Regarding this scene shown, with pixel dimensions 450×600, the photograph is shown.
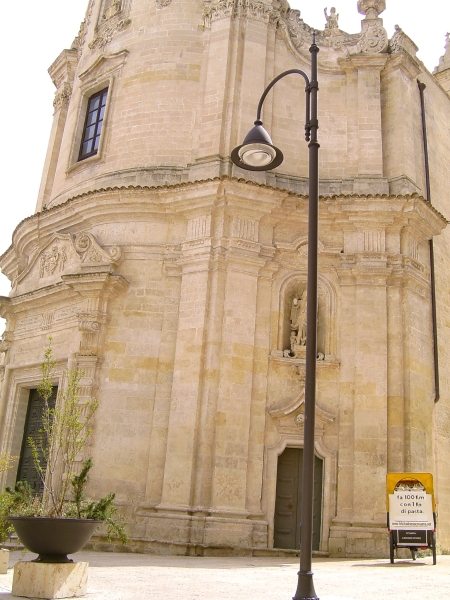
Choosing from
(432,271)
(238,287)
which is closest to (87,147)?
(238,287)

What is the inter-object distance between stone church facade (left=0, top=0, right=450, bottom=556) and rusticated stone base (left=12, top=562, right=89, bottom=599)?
606cm

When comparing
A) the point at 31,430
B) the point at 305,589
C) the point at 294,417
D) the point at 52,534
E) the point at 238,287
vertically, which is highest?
the point at 238,287

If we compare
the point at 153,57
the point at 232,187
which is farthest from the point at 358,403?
the point at 153,57

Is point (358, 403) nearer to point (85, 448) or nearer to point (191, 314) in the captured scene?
point (191, 314)

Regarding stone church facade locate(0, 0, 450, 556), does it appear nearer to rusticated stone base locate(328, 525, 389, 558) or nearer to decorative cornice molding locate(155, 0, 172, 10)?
rusticated stone base locate(328, 525, 389, 558)

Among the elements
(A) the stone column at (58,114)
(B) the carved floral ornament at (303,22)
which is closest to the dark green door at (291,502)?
(B) the carved floral ornament at (303,22)

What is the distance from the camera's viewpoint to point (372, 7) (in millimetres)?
18141

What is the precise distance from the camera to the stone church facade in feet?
46.1

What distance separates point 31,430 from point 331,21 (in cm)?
1319

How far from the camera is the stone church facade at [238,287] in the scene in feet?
46.1

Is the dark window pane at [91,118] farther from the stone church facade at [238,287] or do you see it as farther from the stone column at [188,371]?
the stone column at [188,371]

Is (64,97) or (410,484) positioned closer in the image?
(410,484)

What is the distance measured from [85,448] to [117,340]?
95.8 inches

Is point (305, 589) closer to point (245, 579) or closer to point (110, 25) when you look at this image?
point (245, 579)
